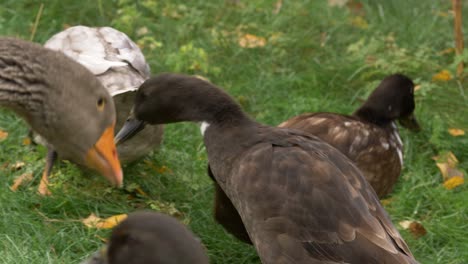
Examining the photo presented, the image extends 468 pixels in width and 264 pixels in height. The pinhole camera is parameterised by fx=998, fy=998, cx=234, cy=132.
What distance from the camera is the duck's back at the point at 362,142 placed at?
629 centimetres

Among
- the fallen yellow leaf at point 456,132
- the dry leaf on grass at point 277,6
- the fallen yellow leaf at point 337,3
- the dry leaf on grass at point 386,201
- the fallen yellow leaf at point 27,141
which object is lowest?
the fallen yellow leaf at point 27,141

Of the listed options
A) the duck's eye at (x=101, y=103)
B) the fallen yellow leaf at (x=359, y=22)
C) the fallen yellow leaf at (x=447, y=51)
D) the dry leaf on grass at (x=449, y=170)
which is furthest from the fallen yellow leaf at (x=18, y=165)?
the fallen yellow leaf at (x=447, y=51)

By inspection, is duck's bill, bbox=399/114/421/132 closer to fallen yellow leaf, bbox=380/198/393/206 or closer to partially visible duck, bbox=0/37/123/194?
fallen yellow leaf, bbox=380/198/393/206

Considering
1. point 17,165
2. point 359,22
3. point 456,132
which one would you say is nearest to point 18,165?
point 17,165

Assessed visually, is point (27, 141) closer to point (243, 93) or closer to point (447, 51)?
point (243, 93)

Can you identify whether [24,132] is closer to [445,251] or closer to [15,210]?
[15,210]

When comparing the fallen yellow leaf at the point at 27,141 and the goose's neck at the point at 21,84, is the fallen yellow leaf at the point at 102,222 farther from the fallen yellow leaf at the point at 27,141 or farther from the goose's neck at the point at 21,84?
the goose's neck at the point at 21,84

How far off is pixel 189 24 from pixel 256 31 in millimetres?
596

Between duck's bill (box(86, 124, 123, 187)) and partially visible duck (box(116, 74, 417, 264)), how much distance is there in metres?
0.74

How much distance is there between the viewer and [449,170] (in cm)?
693

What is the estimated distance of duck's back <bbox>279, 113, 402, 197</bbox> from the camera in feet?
20.6

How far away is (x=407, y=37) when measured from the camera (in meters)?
8.90

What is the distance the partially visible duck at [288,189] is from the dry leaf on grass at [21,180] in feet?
4.15

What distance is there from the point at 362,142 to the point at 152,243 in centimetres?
332
